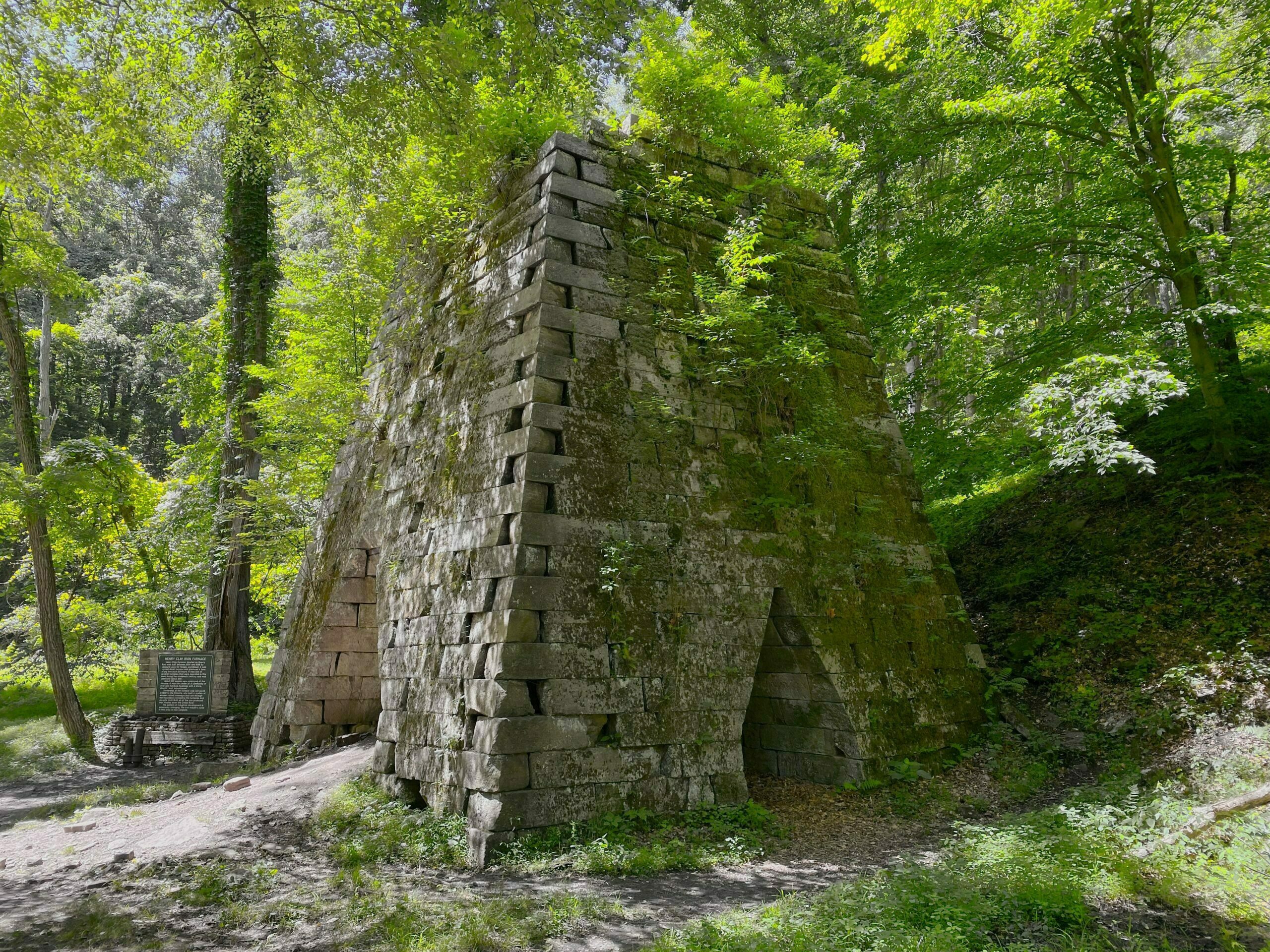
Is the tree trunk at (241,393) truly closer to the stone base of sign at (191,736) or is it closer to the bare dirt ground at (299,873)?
the stone base of sign at (191,736)

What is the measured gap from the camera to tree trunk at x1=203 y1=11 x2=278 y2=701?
13.5 metres

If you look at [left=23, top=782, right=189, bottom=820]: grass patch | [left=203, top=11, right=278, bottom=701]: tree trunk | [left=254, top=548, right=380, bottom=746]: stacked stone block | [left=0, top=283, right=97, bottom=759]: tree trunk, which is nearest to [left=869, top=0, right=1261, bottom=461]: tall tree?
[left=254, top=548, right=380, bottom=746]: stacked stone block

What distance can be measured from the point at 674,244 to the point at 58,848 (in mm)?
7190

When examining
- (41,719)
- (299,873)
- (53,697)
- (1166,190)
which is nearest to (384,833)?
(299,873)

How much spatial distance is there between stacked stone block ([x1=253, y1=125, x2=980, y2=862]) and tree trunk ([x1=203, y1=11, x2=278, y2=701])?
21.6 ft

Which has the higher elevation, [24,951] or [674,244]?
[674,244]

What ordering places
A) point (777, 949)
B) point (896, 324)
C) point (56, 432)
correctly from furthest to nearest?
point (56, 432) → point (896, 324) → point (777, 949)

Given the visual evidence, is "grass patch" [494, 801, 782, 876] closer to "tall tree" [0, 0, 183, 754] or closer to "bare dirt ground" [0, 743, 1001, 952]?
"bare dirt ground" [0, 743, 1001, 952]

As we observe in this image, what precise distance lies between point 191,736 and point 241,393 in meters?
5.82

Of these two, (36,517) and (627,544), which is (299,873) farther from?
(36,517)

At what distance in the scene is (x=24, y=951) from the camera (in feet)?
13.9

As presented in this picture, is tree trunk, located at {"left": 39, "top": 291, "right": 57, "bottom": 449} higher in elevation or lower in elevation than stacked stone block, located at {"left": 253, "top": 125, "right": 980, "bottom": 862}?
higher

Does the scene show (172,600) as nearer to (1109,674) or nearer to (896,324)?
(896,324)

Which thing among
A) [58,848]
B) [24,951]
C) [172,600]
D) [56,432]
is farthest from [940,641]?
[56,432]
